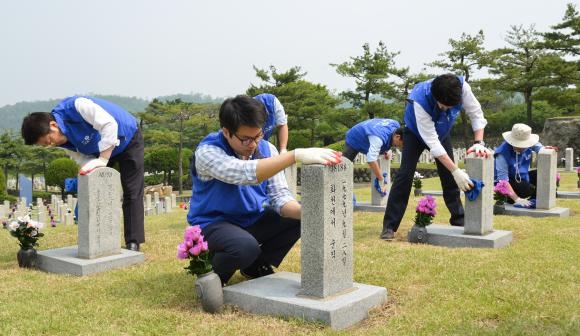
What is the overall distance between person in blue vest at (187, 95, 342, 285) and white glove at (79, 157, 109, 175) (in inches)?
62.0

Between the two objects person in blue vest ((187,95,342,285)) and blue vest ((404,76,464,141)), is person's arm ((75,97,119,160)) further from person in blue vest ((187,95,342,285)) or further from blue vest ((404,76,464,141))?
blue vest ((404,76,464,141))

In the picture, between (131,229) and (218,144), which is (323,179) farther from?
(131,229)

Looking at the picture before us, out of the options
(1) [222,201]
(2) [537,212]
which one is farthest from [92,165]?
(2) [537,212]

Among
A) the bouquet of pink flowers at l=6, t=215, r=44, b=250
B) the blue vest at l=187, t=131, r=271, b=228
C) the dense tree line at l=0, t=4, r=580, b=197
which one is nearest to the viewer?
the blue vest at l=187, t=131, r=271, b=228

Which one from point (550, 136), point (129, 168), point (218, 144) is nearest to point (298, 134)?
point (550, 136)

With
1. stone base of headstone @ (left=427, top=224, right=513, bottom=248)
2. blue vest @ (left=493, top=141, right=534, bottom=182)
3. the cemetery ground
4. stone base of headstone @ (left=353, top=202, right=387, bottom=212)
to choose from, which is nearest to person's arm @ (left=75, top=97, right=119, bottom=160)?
the cemetery ground

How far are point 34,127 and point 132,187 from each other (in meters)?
1.13

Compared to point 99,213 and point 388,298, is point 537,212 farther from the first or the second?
point 99,213

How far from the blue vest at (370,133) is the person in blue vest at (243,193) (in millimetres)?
3720

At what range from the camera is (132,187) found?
18.0 feet

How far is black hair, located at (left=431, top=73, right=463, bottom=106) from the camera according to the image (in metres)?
5.21

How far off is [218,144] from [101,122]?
1843 millimetres

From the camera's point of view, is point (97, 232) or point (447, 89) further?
point (447, 89)

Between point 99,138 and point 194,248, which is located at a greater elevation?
point 99,138
